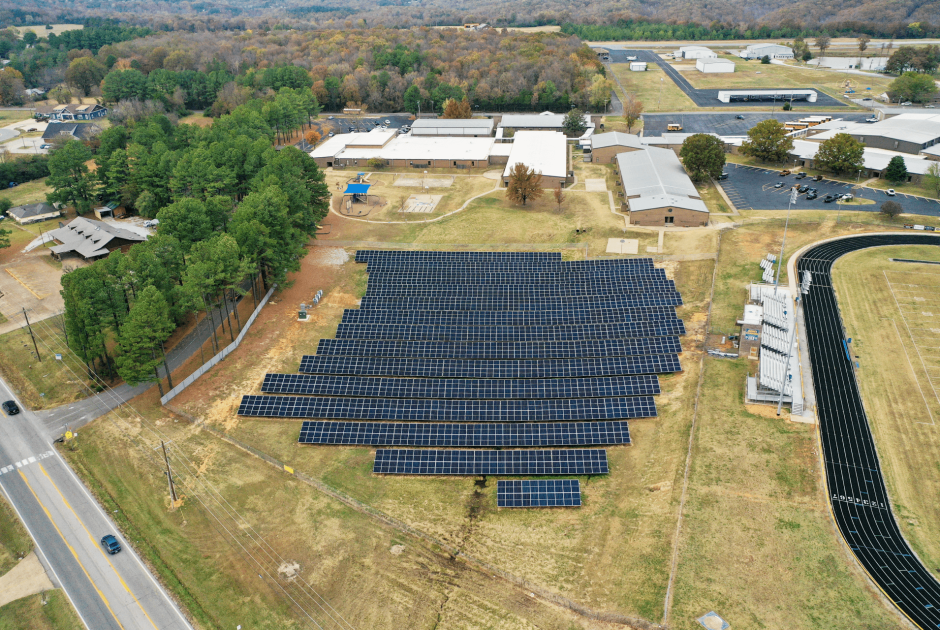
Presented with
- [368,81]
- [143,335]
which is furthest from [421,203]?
[368,81]

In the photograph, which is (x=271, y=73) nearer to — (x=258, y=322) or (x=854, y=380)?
(x=258, y=322)

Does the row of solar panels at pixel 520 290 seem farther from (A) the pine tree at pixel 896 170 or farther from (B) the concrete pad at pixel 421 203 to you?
(A) the pine tree at pixel 896 170

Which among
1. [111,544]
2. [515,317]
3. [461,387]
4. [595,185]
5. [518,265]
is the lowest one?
[111,544]

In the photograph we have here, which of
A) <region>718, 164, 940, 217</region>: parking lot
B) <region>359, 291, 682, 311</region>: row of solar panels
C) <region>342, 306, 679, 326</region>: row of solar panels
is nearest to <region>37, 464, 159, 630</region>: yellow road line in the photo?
<region>342, 306, 679, 326</region>: row of solar panels

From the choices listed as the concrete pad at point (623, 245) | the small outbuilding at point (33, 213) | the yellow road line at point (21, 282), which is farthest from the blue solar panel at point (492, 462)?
the small outbuilding at point (33, 213)

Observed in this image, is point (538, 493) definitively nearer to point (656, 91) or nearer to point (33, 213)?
point (33, 213)
